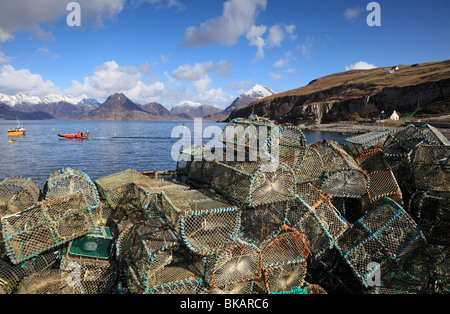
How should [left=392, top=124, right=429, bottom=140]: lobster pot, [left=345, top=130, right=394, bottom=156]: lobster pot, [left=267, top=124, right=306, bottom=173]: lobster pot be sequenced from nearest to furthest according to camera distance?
[left=267, top=124, right=306, bottom=173]: lobster pot → [left=345, top=130, right=394, bottom=156]: lobster pot → [left=392, top=124, right=429, bottom=140]: lobster pot

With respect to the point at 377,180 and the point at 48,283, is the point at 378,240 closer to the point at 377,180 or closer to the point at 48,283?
the point at 377,180

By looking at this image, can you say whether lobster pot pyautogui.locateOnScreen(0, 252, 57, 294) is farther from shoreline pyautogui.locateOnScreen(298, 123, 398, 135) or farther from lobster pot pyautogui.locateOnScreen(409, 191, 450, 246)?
shoreline pyautogui.locateOnScreen(298, 123, 398, 135)

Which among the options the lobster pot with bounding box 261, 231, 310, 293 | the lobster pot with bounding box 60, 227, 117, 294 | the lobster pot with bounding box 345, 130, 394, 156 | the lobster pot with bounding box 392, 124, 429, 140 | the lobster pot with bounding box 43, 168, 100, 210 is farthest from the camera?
the lobster pot with bounding box 392, 124, 429, 140

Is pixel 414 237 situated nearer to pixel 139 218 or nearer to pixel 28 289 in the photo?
pixel 139 218

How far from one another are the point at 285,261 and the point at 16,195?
5076 millimetres

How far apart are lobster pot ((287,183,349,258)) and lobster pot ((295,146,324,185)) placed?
1.37 ft

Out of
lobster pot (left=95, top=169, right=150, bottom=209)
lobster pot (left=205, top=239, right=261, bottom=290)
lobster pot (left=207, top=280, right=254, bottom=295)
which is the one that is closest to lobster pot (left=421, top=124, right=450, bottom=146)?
lobster pot (left=205, top=239, right=261, bottom=290)

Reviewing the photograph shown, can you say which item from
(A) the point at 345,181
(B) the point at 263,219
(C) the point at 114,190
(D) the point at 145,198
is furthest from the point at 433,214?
(C) the point at 114,190

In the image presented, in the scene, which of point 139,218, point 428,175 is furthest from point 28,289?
point 428,175

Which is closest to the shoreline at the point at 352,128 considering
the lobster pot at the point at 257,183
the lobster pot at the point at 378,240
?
the lobster pot at the point at 378,240

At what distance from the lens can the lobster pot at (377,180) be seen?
16.5 feet

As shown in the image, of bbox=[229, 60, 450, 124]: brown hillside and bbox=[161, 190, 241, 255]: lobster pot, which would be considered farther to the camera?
bbox=[229, 60, 450, 124]: brown hillside

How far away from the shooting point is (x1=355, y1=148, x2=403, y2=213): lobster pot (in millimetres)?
5023
